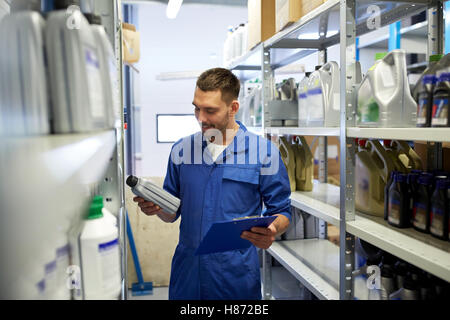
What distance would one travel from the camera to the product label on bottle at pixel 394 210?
1721 mm

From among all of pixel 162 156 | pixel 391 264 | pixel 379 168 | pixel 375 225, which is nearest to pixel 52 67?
pixel 375 225

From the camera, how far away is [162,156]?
5.68m

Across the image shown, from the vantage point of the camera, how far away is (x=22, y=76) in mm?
538

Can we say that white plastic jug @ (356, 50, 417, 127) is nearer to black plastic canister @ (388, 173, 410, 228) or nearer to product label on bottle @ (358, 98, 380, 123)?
product label on bottle @ (358, 98, 380, 123)

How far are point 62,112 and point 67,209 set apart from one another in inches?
6.4

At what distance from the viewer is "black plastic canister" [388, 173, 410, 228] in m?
1.71

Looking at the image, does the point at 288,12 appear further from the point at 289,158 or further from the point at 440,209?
the point at 440,209

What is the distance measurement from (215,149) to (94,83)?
1400mm

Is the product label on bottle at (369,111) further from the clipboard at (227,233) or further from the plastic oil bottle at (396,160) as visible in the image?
the clipboard at (227,233)

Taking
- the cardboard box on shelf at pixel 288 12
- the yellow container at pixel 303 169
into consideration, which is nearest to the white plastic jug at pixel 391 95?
the cardboard box on shelf at pixel 288 12

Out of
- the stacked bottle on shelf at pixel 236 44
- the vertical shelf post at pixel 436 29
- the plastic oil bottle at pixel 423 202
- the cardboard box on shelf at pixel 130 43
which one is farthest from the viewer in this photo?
the cardboard box on shelf at pixel 130 43

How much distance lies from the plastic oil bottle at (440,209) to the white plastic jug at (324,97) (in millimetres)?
766
